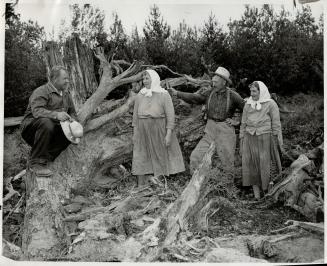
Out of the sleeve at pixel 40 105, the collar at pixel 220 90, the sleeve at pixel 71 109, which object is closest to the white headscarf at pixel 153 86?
the collar at pixel 220 90

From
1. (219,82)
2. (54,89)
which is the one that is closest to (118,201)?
(54,89)

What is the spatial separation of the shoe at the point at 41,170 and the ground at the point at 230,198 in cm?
22

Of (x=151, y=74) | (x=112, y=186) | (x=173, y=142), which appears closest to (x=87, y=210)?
(x=112, y=186)

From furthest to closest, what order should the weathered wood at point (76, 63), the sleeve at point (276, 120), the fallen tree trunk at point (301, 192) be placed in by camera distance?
the weathered wood at point (76, 63) → the sleeve at point (276, 120) → the fallen tree trunk at point (301, 192)

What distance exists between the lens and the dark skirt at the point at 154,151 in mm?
5637

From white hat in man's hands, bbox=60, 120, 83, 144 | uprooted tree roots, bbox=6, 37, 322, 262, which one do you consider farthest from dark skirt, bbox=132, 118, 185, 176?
white hat in man's hands, bbox=60, 120, 83, 144

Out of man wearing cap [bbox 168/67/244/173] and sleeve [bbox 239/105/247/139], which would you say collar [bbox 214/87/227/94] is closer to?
man wearing cap [bbox 168/67/244/173]

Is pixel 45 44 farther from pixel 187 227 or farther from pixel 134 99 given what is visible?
pixel 187 227

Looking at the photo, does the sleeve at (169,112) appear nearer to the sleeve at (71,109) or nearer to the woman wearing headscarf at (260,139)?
the woman wearing headscarf at (260,139)

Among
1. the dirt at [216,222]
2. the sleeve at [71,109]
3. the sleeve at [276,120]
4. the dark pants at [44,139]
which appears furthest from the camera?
the sleeve at [71,109]

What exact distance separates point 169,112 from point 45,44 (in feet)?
5.55

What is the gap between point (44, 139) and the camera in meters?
5.44

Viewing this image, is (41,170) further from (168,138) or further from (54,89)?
(168,138)

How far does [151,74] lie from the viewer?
5699 millimetres
